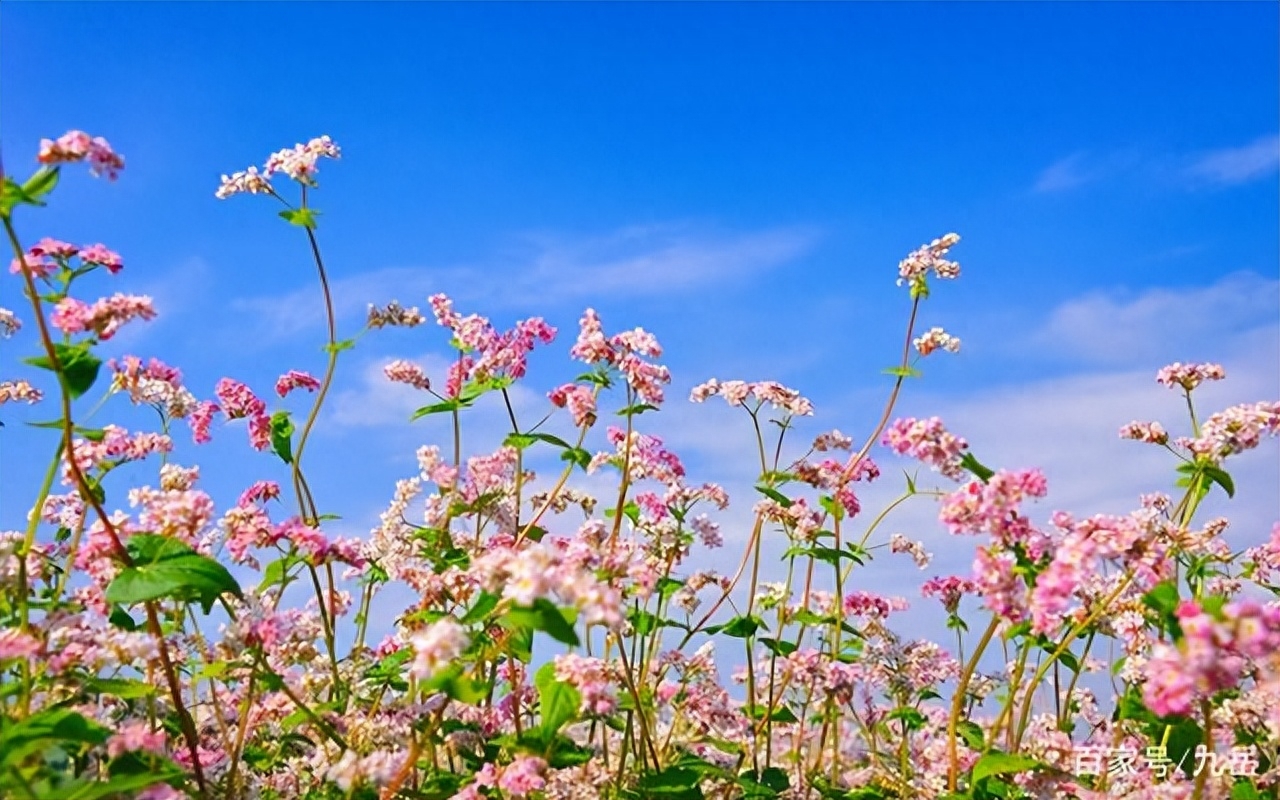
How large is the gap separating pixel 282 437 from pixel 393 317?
3.21ft

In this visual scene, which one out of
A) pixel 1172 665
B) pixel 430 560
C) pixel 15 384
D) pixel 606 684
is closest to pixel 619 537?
pixel 430 560

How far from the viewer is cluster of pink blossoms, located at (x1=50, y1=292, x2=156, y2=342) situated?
5.47m

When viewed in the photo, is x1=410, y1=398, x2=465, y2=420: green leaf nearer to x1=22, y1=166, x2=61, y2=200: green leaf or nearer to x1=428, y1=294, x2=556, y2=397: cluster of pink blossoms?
x1=428, y1=294, x2=556, y2=397: cluster of pink blossoms

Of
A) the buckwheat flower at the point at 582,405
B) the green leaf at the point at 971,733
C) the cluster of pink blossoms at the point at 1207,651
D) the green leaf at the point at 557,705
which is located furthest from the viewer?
the buckwheat flower at the point at 582,405

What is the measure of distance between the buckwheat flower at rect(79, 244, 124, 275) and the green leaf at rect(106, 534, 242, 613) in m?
1.57

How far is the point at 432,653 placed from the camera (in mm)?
4578

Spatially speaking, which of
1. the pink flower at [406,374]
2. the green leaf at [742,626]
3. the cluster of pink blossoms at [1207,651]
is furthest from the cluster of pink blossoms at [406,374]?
the cluster of pink blossoms at [1207,651]

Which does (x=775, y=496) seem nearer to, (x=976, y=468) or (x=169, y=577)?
(x=976, y=468)

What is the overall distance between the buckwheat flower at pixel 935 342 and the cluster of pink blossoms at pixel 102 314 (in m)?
4.47

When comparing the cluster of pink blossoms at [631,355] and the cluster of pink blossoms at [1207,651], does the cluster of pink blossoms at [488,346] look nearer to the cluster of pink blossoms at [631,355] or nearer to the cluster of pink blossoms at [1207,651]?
the cluster of pink blossoms at [631,355]

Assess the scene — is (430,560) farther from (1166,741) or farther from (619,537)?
(1166,741)

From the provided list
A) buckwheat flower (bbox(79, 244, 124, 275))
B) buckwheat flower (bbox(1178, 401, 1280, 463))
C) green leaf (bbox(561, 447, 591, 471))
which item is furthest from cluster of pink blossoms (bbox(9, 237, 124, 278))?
buckwheat flower (bbox(1178, 401, 1280, 463))

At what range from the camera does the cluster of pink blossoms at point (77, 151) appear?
16.8 feet

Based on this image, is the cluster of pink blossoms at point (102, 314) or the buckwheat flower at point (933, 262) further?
the buckwheat flower at point (933, 262)
